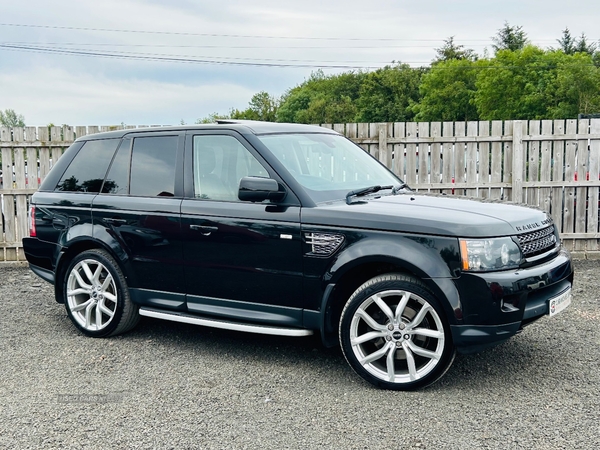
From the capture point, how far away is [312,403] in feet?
14.7

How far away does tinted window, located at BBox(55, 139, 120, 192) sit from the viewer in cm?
627

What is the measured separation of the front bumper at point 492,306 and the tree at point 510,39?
112m

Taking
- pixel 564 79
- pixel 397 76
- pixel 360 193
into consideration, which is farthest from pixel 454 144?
pixel 397 76

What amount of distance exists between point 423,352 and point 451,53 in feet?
382

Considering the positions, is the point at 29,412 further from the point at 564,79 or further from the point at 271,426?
the point at 564,79

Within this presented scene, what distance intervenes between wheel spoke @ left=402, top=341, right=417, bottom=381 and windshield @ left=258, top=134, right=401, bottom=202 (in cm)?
123

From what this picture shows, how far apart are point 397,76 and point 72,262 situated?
10713cm

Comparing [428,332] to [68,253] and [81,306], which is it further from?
[68,253]

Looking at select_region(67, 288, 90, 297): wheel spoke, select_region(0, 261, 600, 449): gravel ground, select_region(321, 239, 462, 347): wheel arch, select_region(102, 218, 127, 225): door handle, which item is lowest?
select_region(0, 261, 600, 449): gravel ground

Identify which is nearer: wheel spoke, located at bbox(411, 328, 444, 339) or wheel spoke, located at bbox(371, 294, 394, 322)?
wheel spoke, located at bbox(411, 328, 444, 339)

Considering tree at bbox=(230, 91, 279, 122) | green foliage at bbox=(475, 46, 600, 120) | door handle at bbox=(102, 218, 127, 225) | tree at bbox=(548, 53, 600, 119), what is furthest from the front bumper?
tree at bbox=(230, 91, 279, 122)

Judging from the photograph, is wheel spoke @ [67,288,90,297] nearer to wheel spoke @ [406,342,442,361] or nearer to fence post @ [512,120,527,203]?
wheel spoke @ [406,342,442,361]

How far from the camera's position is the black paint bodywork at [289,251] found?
4391mm

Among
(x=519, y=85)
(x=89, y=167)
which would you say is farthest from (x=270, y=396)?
(x=519, y=85)
